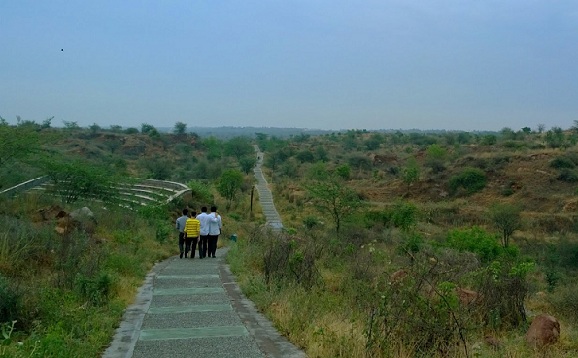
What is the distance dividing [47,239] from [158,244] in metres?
7.41

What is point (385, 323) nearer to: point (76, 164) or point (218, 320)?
point (218, 320)

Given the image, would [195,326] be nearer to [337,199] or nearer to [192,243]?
[192,243]

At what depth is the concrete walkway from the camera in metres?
6.51

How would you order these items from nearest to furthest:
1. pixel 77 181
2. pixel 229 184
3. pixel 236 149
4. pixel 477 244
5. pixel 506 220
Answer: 1. pixel 77 181
2. pixel 477 244
3. pixel 506 220
4. pixel 229 184
5. pixel 236 149

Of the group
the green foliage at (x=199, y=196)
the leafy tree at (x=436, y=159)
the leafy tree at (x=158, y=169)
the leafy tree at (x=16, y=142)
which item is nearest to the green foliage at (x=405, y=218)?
the green foliage at (x=199, y=196)

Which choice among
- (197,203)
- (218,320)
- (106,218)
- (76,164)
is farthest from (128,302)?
(197,203)

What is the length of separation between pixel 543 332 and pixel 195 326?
15.8ft

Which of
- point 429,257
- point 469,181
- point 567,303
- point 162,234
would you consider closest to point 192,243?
point 162,234

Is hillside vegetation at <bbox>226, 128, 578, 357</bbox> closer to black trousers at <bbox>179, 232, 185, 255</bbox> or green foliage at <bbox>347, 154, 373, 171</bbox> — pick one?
green foliage at <bbox>347, 154, 373, 171</bbox>

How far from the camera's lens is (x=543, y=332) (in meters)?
7.81

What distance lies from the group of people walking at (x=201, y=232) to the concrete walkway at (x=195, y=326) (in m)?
5.31

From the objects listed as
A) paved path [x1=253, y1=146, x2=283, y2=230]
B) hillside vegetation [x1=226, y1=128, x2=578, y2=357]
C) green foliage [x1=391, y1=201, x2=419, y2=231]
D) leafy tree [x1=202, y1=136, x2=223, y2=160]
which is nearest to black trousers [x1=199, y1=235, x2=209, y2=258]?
hillside vegetation [x1=226, y1=128, x2=578, y2=357]

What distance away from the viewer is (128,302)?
9195 mm

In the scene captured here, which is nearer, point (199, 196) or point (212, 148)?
point (199, 196)
